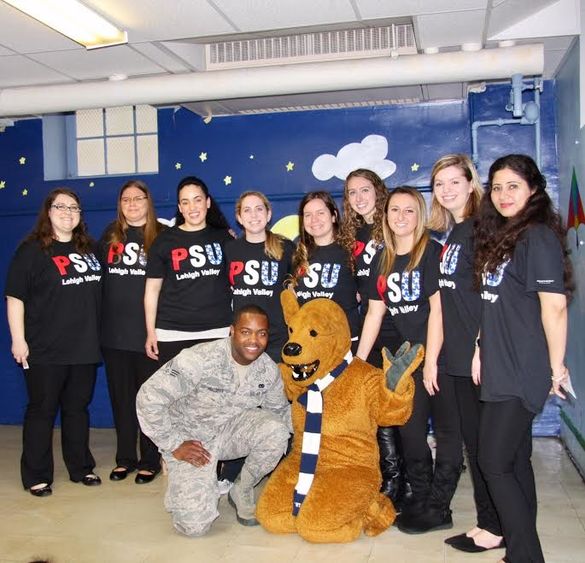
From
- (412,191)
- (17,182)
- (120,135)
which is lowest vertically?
(412,191)

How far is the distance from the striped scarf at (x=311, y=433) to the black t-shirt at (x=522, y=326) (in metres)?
0.77

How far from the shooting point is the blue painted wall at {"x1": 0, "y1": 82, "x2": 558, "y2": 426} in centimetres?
466

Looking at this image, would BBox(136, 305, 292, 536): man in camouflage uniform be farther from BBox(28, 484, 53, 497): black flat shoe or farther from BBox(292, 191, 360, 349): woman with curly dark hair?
BBox(28, 484, 53, 497): black flat shoe

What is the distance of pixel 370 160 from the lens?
486cm

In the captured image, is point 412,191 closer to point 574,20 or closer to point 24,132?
point 574,20

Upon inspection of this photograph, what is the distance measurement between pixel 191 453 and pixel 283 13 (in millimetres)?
2182

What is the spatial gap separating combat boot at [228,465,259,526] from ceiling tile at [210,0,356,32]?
7.18 feet

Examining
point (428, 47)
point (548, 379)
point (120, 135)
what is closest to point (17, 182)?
point (120, 135)

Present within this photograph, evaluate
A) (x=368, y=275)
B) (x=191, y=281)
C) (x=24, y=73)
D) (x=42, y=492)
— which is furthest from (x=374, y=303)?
(x=24, y=73)

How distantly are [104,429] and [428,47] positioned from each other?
11.4ft

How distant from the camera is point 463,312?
8.82 feet

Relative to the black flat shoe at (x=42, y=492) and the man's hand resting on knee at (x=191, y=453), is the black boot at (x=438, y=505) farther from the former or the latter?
the black flat shoe at (x=42, y=492)

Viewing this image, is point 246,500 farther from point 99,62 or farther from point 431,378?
point 99,62

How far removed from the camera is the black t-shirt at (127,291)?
385 cm
